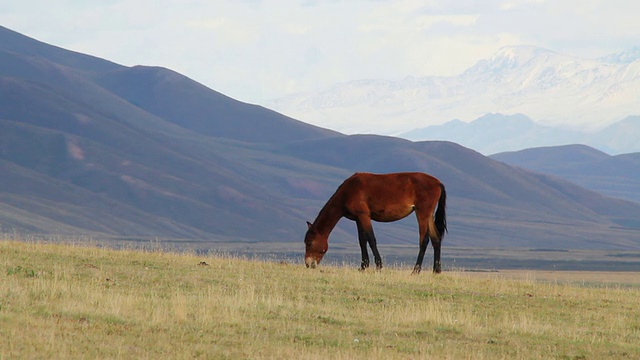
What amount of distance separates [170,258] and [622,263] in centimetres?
9646

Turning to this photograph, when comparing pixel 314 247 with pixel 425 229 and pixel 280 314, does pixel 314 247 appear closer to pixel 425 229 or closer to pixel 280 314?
pixel 425 229

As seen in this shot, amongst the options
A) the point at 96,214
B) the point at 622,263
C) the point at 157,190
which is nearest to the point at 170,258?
the point at 622,263

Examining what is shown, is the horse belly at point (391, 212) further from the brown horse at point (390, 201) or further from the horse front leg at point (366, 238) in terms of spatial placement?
the horse front leg at point (366, 238)

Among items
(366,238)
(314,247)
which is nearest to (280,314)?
(366,238)

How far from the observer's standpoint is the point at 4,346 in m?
12.5

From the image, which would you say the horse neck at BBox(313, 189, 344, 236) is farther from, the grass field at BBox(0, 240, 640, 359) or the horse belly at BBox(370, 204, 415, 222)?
the grass field at BBox(0, 240, 640, 359)

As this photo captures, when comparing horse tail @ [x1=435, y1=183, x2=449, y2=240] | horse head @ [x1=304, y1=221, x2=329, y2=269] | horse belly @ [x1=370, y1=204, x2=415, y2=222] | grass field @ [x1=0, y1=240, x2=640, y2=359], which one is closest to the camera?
grass field @ [x1=0, y1=240, x2=640, y2=359]

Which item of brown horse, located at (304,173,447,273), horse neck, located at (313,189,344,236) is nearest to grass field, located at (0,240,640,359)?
brown horse, located at (304,173,447,273)

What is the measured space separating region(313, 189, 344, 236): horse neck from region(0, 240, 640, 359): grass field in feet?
6.54

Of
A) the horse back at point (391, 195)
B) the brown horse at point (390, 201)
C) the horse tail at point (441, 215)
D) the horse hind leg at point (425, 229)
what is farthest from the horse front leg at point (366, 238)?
the horse tail at point (441, 215)

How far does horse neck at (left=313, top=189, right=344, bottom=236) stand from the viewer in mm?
25203

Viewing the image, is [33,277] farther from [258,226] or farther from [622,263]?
[258,226]

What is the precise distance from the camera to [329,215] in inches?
992

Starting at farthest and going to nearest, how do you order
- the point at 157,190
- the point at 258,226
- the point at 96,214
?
the point at 157,190, the point at 258,226, the point at 96,214
